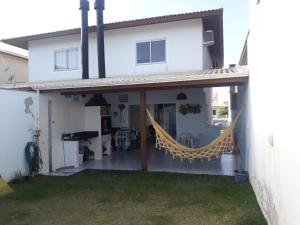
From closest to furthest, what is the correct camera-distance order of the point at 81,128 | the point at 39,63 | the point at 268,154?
the point at 268,154, the point at 81,128, the point at 39,63

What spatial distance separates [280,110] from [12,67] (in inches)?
539

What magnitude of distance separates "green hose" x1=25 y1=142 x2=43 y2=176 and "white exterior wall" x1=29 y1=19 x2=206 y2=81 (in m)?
3.91

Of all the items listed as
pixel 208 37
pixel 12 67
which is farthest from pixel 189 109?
pixel 12 67

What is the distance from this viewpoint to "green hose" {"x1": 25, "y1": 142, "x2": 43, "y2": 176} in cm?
798

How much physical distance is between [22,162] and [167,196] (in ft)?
13.7

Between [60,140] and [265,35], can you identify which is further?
[60,140]

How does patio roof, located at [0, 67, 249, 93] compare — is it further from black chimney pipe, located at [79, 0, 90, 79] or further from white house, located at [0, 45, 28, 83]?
white house, located at [0, 45, 28, 83]

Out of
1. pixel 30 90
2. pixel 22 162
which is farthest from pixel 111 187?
pixel 30 90

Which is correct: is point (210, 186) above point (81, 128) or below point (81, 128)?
below

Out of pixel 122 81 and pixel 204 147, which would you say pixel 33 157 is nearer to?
pixel 122 81

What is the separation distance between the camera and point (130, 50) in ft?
34.8

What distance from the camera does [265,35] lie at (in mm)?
4156

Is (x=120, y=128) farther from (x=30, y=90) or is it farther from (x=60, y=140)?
(x=30, y=90)

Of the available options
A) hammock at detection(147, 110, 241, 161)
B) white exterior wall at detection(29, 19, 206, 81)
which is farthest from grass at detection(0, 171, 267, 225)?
white exterior wall at detection(29, 19, 206, 81)
